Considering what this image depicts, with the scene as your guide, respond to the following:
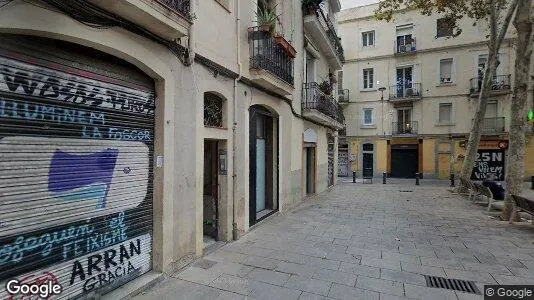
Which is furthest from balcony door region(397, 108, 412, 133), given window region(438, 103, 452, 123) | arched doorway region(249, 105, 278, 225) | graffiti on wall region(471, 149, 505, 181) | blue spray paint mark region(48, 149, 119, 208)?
blue spray paint mark region(48, 149, 119, 208)

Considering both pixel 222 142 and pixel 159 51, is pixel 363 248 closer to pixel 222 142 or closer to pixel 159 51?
pixel 222 142

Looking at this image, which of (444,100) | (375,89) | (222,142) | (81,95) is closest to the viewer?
(81,95)

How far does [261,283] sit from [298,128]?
753 cm

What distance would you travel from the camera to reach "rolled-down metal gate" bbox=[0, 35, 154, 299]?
308cm

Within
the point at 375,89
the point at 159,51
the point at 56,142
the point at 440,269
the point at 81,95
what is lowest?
the point at 440,269

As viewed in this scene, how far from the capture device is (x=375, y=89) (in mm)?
25031

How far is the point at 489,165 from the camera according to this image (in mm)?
21656

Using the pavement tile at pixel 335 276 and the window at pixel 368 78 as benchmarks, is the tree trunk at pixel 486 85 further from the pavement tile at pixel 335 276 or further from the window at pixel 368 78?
the pavement tile at pixel 335 276

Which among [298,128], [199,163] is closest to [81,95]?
[199,163]

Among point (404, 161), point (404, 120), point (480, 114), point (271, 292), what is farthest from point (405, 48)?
point (271, 292)

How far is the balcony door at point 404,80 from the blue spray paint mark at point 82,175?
23892 millimetres

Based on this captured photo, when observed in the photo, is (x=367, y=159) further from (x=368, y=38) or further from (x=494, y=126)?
(x=368, y=38)

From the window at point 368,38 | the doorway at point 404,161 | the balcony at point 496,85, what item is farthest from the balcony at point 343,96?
the balcony at point 496,85

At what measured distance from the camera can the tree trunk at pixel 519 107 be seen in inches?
335
